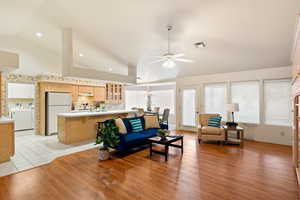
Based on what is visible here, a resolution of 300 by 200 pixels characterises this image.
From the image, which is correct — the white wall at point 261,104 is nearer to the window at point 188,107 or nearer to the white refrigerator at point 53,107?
the window at point 188,107

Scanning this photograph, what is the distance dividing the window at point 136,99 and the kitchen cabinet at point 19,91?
5014 mm

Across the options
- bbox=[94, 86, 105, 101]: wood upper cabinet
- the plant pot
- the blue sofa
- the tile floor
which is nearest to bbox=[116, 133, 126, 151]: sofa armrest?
the blue sofa

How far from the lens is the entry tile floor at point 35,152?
3.13 m

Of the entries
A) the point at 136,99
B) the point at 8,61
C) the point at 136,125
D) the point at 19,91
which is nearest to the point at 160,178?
the point at 136,125

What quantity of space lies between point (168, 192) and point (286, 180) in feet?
6.88

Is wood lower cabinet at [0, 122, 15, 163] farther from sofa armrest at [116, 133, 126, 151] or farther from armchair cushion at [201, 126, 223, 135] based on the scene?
armchair cushion at [201, 126, 223, 135]

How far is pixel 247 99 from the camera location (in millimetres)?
5379

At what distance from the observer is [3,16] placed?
13.0 feet

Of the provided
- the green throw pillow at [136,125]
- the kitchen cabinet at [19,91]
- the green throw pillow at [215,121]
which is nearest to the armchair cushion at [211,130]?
the green throw pillow at [215,121]

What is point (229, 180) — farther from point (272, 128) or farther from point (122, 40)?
point (122, 40)

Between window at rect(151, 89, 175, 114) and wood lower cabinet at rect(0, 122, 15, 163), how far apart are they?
7096 millimetres

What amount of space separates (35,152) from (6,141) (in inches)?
29.5

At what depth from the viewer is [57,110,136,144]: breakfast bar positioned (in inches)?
187

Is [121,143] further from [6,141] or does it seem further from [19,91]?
[19,91]
